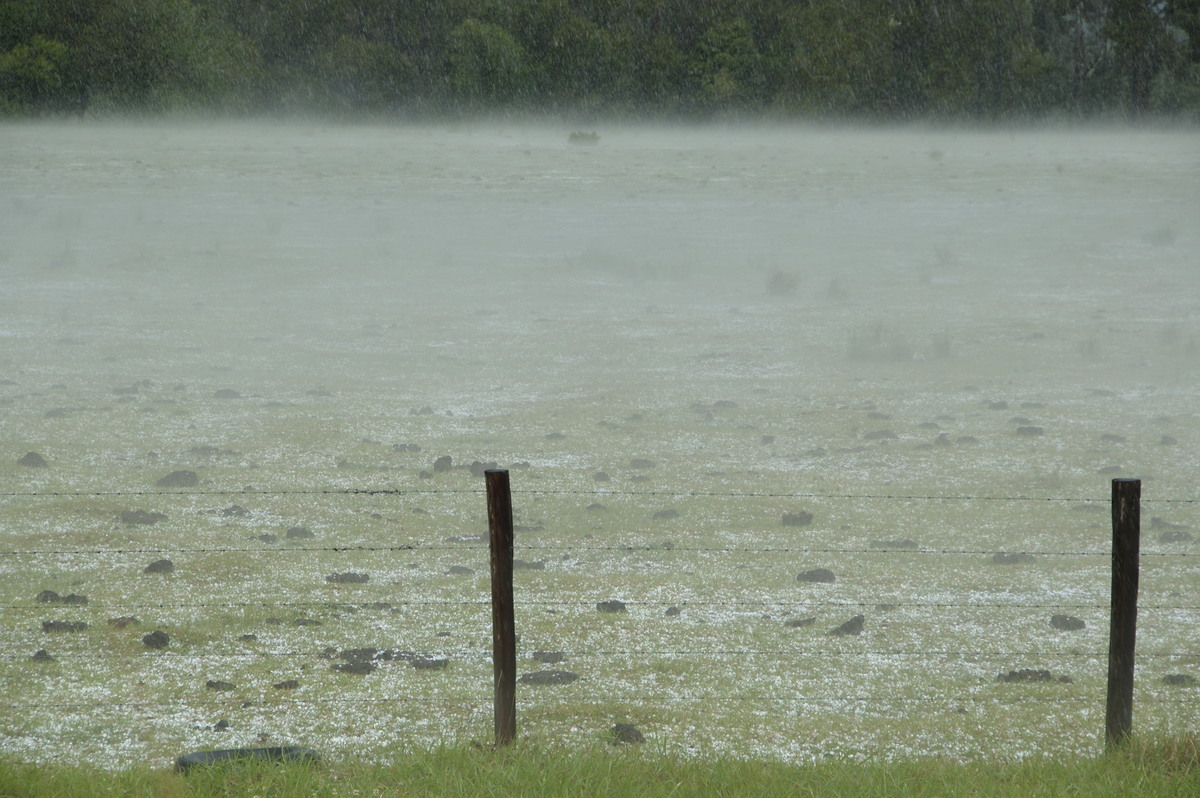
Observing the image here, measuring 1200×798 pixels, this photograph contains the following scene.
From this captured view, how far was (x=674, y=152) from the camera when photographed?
5116cm

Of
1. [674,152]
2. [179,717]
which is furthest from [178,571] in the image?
[674,152]

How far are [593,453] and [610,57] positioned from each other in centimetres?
4664

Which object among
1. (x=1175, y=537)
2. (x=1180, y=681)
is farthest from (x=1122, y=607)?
(x=1175, y=537)

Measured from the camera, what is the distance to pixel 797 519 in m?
9.52

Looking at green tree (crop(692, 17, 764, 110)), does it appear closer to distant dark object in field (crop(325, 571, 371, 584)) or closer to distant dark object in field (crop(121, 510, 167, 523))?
distant dark object in field (crop(121, 510, 167, 523))

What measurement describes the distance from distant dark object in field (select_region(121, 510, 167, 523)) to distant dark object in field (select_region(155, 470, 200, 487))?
950mm

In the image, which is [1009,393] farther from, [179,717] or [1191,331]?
[179,717]

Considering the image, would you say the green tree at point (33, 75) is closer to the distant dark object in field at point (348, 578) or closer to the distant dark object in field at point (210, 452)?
the distant dark object in field at point (210, 452)

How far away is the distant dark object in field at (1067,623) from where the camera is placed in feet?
23.5

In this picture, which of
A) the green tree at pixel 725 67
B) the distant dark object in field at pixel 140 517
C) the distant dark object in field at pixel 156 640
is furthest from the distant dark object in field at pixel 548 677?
the green tree at pixel 725 67

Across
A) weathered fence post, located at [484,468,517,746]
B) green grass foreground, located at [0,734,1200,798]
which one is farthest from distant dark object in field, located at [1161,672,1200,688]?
weathered fence post, located at [484,468,517,746]

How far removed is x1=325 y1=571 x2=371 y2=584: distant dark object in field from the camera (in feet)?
26.1

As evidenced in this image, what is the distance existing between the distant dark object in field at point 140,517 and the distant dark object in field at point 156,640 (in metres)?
2.68

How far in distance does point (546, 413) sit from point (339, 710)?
26.1ft
